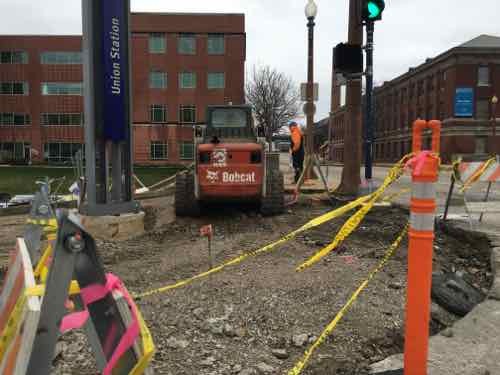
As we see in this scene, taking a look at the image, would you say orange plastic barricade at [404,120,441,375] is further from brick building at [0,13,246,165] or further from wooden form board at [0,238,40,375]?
brick building at [0,13,246,165]

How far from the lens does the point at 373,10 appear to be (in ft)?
23.8

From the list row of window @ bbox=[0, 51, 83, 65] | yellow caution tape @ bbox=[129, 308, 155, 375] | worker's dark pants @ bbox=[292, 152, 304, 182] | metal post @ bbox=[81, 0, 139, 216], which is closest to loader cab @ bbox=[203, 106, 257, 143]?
metal post @ bbox=[81, 0, 139, 216]

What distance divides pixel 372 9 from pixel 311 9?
693 centimetres

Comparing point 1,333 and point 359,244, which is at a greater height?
point 1,333

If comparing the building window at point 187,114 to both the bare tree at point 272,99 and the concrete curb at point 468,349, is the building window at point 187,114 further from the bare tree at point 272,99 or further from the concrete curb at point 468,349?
the concrete curb at point 468,349

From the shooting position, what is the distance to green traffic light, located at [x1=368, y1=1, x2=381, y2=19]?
23.7 feet

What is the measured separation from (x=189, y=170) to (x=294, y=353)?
235 inches

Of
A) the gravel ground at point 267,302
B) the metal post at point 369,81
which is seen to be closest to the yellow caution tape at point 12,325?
the gravel ground at point 267,302

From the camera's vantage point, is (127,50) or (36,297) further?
(127,50)

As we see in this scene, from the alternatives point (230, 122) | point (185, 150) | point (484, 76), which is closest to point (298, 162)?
point (230, 122)

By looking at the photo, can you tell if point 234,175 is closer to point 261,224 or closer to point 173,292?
point 261,224

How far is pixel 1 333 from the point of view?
1.88 meters

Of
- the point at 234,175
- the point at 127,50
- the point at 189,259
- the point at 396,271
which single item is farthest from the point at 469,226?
the point at 127,50

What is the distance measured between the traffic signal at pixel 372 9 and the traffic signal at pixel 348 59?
0.47 m
